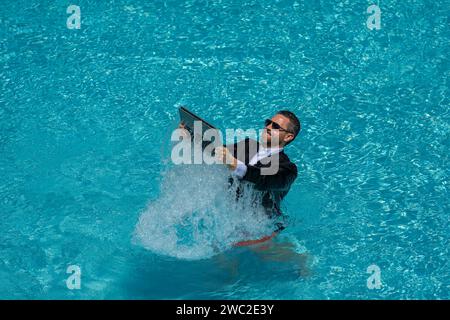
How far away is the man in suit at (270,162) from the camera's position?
16.9 feet

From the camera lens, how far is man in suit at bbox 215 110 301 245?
5.16m

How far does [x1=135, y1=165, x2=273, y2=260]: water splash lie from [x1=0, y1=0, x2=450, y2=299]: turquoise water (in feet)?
0.06

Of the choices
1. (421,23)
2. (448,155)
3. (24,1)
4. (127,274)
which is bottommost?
(127,274)

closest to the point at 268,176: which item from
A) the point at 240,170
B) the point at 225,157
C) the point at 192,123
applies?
the point at 240,170

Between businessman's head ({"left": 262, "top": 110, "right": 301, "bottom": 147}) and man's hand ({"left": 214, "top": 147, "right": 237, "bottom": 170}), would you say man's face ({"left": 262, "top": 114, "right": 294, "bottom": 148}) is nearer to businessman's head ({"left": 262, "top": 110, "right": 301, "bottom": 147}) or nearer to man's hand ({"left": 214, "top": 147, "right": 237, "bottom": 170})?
businessman's head ({"left": 262, "top": 110, "right": 301, "bottom": 147})

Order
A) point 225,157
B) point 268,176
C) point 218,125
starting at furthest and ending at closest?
1. point 218,125
2. point 268,176
3. point 225,157

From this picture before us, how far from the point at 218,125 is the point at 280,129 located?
80.3 inches

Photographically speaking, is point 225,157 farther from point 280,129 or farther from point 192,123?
point 280,129

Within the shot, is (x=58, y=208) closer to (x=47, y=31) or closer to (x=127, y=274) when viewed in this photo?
(x=127, y=274)

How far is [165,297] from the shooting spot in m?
5.71

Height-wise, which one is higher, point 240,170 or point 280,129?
point 280,129

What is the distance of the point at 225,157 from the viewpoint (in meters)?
5.06

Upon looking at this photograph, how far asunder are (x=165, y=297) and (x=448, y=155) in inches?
122
